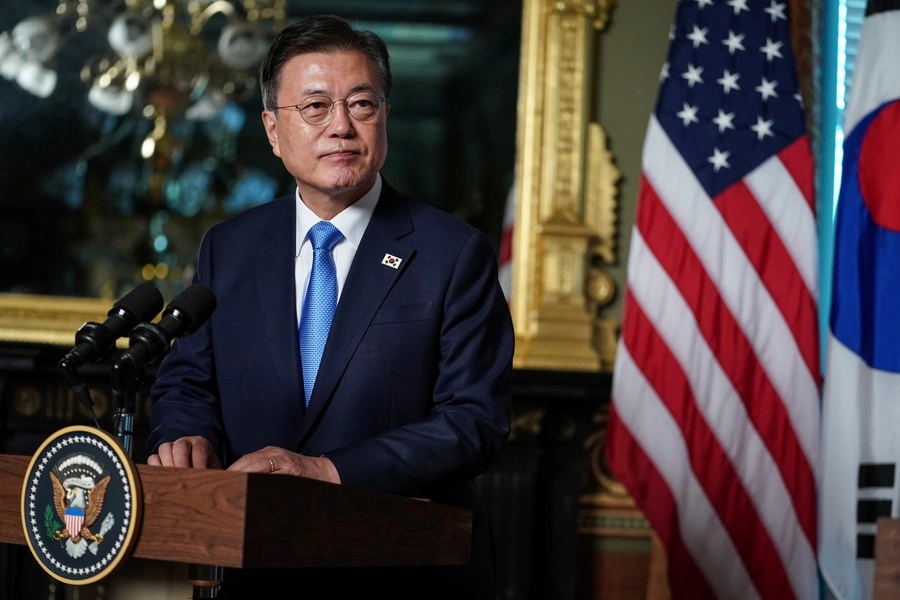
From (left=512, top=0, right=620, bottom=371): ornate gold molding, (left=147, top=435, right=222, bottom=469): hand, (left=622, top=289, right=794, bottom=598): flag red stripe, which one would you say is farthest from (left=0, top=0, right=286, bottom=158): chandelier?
(left=147, top=435, right=222, bottom=469): hand

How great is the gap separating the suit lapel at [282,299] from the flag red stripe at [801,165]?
7.87 feet

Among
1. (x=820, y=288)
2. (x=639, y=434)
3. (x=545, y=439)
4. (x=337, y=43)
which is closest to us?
(x=337, y=43)

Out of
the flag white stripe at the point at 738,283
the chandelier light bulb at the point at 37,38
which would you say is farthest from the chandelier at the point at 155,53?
the flag white stripe at the point at 738,283

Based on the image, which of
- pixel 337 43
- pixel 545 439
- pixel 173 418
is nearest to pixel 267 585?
pixel 173 418

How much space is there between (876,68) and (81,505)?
10.5 feet

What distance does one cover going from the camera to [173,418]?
216 centimetres

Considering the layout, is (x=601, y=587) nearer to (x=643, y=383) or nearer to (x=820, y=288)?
(x=643, y=383)

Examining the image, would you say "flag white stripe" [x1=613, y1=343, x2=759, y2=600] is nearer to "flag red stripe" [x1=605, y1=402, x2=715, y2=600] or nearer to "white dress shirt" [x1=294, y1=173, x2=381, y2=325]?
"flag red stripe" [x1=605, y1=402, x2=715, y2=600]

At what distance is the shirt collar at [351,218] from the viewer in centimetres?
225

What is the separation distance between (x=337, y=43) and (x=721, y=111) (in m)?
2.44

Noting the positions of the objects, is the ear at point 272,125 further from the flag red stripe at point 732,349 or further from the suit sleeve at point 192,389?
the flag red stripe at point 732,349

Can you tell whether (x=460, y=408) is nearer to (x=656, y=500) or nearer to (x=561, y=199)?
(x=656, y=500)

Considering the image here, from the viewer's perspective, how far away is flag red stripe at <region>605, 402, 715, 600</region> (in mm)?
3928

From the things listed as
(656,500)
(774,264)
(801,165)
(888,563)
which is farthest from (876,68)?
(888,563)
